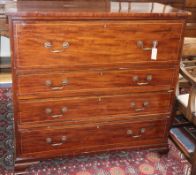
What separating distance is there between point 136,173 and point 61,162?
1.79 ft

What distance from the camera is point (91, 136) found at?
2.03 metres

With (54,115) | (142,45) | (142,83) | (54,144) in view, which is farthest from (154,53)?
(54,144)

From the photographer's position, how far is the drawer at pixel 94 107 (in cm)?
183

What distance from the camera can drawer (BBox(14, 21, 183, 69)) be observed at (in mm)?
1638

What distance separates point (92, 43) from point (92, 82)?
26 centimetres

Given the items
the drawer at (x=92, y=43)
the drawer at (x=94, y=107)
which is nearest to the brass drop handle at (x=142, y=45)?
the drawer at (x=92, y=43)

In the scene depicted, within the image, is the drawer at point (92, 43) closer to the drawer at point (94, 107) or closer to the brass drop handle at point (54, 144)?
the drawer at point (94, 107)

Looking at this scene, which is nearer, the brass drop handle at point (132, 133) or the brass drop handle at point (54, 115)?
the brass drop handle at point (54, 115)

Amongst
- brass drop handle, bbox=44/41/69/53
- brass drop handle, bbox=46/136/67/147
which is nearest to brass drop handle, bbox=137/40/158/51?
brass drop handle, bbox=44/41/69/53

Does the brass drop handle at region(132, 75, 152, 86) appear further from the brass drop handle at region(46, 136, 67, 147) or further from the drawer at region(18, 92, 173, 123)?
the brass drop handle at region(46, 136, 67, 147)

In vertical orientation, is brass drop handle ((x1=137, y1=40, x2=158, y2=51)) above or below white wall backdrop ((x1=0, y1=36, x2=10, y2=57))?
above

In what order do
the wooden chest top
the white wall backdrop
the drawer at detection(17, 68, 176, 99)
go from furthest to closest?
the white wall backdrop → the drawer at detection(17, 68, 176, 99) → the wooden chest top

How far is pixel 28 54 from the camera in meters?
1.66

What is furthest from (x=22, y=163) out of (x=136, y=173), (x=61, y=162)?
(x=136, y=173)
